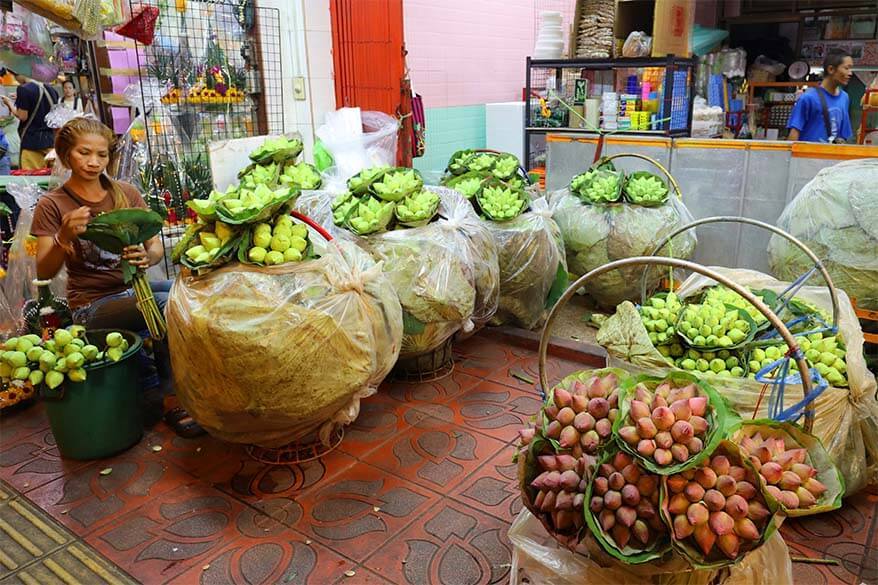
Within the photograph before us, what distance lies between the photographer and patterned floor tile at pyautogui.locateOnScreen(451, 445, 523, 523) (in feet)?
7.64

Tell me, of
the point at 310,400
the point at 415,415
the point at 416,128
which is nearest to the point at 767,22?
the point at 416,128

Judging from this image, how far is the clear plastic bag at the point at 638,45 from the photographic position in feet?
17.3

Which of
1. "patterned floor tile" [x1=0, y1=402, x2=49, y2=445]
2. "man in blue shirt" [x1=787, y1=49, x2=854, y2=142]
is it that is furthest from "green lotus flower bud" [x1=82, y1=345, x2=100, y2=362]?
"man in blue shirt" [x1=787, y1=49, x2=854, y2=142]

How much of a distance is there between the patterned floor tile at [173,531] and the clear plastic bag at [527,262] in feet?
6.83

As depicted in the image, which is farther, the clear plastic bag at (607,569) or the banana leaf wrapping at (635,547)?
the clear plastic bag at (607,569)

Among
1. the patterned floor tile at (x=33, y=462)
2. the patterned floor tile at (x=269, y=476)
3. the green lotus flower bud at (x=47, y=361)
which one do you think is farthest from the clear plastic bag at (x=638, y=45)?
the patterned floor tile at (x=33, y=462)

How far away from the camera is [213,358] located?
2.25 meters

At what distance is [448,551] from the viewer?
2.13m

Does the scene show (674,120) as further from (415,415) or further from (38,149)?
(38,149)

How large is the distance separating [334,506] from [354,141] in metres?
2.96

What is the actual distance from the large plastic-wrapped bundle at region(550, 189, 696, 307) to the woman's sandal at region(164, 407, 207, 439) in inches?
104

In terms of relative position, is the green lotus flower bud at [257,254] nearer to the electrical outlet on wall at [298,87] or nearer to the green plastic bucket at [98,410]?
the green plastic bucket at [98,410]

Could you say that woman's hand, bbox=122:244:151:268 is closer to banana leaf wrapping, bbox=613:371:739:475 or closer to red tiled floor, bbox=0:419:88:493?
red tiled floor, bbox=0:419:88:493

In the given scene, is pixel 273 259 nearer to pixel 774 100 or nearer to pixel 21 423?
pixel 21 423
